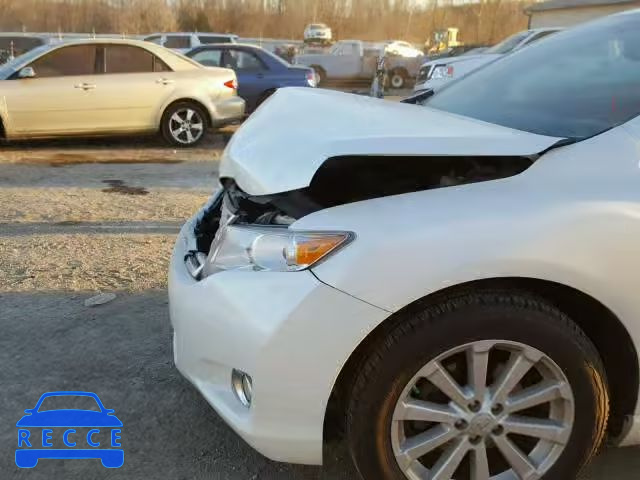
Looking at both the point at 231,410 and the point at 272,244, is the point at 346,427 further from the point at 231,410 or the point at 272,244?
the point at 272,244

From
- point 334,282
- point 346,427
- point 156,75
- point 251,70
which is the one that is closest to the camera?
point 334,282

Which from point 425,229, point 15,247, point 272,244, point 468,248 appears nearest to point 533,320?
point 468,248

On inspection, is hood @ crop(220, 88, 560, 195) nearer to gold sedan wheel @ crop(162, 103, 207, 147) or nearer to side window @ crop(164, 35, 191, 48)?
gold sedan wheel @ crop(162, 103, 207, 147)

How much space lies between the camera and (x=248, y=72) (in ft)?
40.6

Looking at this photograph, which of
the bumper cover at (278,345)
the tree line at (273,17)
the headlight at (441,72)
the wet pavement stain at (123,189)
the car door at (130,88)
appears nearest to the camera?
the bumper cover at (278,345)

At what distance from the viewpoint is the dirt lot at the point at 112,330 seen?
2.57 metres

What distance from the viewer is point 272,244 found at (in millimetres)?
2150

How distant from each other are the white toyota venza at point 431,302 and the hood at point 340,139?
0.01m

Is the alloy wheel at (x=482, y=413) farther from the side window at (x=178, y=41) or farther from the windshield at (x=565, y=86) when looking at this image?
the side window at (x=178, y=41)

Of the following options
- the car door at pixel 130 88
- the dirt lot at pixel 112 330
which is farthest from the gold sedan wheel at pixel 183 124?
the dirt lot at pixel 112 330

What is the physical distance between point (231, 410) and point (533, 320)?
107cm

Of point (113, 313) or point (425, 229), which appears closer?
point (425, 229)

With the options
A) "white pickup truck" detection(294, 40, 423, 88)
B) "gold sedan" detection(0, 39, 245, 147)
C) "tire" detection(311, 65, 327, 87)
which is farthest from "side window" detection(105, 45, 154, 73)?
"tire" detection(311, 65, 327, 87)

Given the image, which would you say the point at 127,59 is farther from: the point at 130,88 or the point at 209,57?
the point at 209,57
